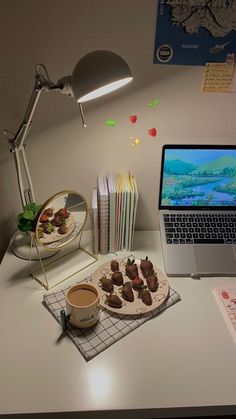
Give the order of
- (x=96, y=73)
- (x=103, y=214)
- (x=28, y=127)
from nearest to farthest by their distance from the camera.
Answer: (x=96, y=73) < (x=28, y=127) < (x=103, y=214)

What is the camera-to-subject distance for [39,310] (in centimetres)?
98

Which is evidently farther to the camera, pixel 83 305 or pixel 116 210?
pixel 116 210

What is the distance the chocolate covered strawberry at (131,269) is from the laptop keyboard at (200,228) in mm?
152

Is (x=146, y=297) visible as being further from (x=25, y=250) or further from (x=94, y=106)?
(x=94, y=106)

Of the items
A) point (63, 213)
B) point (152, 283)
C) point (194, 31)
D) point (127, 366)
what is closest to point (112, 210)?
point (63, 213)

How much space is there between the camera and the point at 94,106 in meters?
1.09

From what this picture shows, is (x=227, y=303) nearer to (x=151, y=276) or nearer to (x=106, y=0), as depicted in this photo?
(x=151, y=276)

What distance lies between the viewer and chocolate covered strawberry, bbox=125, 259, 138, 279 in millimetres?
1065

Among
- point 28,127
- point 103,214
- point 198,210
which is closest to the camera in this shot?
point 28,127

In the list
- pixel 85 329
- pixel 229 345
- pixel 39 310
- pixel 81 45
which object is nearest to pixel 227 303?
pixel 229 345

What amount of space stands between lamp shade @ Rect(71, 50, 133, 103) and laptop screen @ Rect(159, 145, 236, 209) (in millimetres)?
363

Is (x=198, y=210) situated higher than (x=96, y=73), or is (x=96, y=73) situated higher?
(x=96, y=73)

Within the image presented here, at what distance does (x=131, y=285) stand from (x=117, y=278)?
0.05 metres

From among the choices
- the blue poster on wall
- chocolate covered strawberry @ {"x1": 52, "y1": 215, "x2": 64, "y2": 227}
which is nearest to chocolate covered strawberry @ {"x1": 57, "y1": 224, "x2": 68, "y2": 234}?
chocolate covered strawberry @ {"x1": 52, "y1": 215, "x2": 64, "y2": 227}
